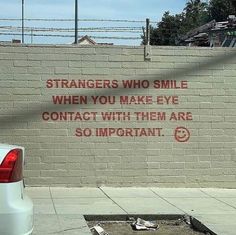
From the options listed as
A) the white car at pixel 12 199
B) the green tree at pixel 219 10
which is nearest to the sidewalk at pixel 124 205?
the white car at pixel 12 199

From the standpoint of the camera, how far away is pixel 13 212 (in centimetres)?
484

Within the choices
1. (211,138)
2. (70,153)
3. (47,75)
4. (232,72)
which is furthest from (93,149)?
(232,72)

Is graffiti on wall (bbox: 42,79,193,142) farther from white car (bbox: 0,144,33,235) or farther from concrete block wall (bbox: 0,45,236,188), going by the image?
white car (bbox: 0,144,33,235)

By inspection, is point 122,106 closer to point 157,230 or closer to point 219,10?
point 157,230

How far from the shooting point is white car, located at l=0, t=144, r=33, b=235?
A: 4805 mm

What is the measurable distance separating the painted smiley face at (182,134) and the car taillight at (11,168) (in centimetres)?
610

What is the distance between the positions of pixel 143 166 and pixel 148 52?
216cm

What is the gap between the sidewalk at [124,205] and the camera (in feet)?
25.0

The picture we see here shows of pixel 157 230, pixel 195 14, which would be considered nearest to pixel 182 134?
pixel 157 230

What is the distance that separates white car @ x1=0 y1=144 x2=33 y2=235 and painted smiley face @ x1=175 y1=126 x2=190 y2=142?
6.08 meters

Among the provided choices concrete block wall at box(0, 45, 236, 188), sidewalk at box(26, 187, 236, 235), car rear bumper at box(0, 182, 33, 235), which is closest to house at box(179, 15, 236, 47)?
concrete block wall at box(0, 45, 236, 188)

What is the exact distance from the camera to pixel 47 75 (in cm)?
1053

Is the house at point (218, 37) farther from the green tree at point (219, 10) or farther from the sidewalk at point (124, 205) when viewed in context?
the green tree at point (219, 10)

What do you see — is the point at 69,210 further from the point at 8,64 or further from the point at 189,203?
the point at 8,64
